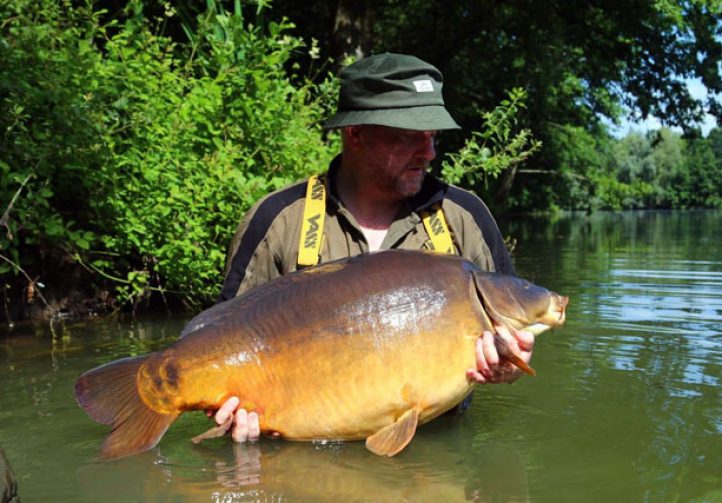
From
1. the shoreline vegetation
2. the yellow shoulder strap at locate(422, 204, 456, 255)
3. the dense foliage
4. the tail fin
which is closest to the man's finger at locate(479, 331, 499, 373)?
the yellow shoulder strap at locate(422, 204, 456, 255)

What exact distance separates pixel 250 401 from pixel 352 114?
51.9 inches

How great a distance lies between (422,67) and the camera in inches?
142

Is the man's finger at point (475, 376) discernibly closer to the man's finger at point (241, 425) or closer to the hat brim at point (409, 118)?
the man's finger at point (241, 425)

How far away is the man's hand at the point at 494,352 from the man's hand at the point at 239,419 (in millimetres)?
825

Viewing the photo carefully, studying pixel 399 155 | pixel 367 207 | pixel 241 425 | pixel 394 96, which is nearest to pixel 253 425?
pixel 241 425

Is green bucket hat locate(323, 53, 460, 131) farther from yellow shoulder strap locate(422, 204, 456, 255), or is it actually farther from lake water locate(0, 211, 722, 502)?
lake water locate(0, 211, 722, 502)

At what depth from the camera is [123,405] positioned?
2.99 metres

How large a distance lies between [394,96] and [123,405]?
1.65 m

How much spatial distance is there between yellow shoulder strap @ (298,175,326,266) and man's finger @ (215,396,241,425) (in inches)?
30.9

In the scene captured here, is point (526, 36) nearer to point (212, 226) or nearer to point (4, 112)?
point (212, 226)

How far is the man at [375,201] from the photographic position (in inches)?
139

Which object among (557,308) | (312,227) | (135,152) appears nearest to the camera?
(557,308)

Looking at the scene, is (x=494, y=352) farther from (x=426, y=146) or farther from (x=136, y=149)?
(x=136, y=149)

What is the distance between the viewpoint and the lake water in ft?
10.8
